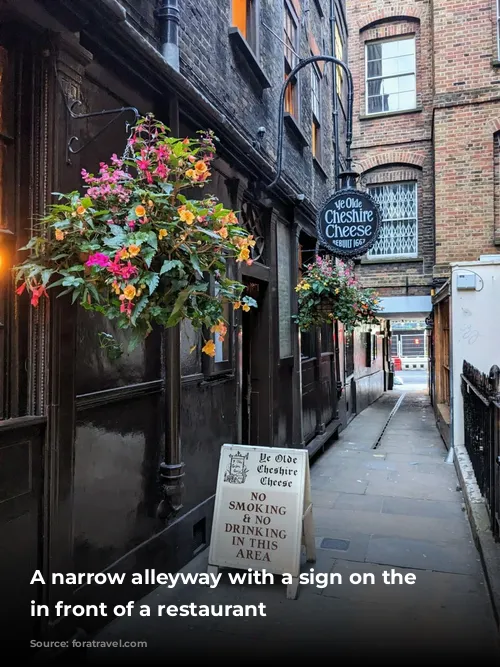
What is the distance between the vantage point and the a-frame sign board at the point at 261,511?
13.2 ft

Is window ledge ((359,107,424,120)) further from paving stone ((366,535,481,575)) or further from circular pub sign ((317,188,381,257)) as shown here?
paving stone ((366,535,481,575))

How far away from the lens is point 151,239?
262 centimetres

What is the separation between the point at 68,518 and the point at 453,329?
7064 millimetres

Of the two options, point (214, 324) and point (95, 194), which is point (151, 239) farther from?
point (214, 324)

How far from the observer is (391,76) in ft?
50.0

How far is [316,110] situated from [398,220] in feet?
17.8

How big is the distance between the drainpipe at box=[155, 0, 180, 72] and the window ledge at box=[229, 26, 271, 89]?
1.60 m

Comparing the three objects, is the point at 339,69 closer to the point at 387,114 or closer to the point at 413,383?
the point at 387,114

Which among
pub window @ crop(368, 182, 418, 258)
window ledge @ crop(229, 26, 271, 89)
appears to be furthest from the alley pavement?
pub window @ crop(368, 182, 418, 258)

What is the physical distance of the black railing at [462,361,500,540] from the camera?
467 centimetres

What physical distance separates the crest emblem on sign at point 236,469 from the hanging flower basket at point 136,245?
1.75 meters

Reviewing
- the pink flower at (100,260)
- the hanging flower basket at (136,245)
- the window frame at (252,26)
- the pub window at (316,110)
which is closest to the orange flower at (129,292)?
the hanging flower basket at (136,245)

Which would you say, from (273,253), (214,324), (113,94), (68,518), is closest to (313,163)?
(273,253)

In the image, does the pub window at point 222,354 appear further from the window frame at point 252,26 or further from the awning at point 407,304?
the awning at point 407,304
